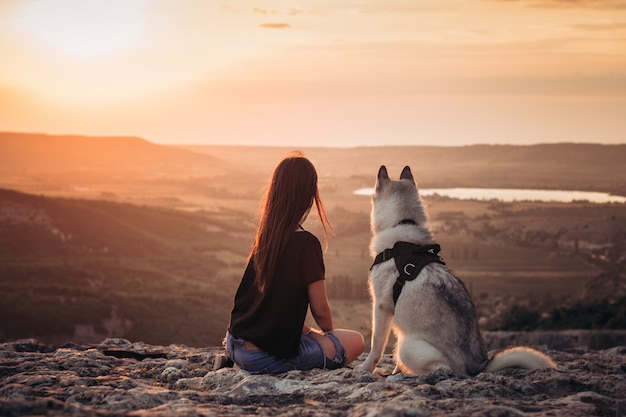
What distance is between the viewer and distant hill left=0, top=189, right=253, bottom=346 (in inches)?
1470

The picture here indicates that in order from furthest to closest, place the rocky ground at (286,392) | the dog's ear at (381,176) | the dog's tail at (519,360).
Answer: the dog's ear at (381,176), the dog's tail at (519,360), the rocky ground at (286,392)

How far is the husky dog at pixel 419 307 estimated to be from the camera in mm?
7461

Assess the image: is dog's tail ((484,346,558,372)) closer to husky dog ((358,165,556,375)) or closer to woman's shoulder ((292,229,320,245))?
husky dog ((358,165,556,375))

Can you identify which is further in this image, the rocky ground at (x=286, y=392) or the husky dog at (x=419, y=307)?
the husky dog at (x=419, y=307)

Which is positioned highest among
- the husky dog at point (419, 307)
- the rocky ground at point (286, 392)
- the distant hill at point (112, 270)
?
the husky dog at point (419, 307)

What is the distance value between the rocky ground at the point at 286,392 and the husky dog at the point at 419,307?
0.84 feet

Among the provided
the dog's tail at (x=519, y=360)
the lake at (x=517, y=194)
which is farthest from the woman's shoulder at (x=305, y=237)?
the lake at (x=517, y=194)

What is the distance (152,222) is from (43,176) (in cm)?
5044

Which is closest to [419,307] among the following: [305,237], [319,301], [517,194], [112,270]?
[319,301]

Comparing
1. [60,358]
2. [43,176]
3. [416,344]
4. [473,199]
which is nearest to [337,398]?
[416,344]

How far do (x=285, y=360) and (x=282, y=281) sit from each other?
0.92 m

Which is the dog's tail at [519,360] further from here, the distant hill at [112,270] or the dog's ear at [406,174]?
the distant hill at [112,270]

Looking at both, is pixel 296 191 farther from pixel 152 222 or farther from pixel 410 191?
pixel 152 222

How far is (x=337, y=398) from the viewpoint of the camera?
653 cm
